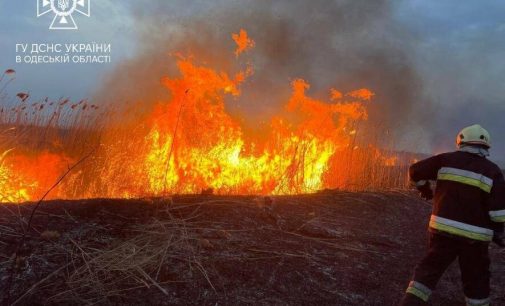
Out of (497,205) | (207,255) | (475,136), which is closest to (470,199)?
(497,205)

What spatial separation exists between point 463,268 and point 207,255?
98.4 inches

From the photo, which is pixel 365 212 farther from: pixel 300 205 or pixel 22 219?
pixel 22 219

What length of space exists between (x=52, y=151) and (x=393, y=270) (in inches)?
280

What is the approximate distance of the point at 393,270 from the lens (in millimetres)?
4844

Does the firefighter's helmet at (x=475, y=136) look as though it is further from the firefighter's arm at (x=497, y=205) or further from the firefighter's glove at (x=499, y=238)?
the firefighter's glove at (x=499, y=238)

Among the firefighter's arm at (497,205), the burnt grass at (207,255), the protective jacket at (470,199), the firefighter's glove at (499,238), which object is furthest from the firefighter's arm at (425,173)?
the burnt grass at (207,255)

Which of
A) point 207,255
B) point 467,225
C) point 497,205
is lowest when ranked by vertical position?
Answer: point 207,255

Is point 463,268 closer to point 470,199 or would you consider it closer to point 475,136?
point 470,199

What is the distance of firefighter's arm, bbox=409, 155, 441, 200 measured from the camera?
4.14 meters

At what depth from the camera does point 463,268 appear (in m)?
3.88

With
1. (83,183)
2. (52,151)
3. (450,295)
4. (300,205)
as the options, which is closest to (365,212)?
(300,205)

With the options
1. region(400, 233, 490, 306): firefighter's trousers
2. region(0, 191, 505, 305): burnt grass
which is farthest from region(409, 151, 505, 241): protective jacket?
region(0, 191, 505, 305): burnt grass

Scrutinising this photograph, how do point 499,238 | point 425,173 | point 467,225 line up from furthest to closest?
point 425,173 → point 499,238 → point 467,225

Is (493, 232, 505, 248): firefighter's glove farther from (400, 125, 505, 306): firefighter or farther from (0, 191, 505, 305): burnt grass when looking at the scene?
(0, 191, 505, 305): burnt grass
